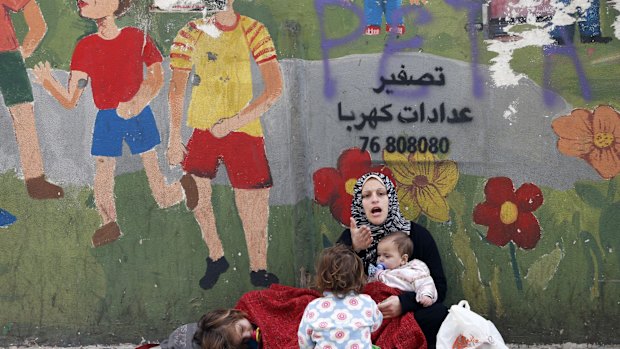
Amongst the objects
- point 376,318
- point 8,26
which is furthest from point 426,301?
point 8,26

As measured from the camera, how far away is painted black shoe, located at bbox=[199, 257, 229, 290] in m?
4.75

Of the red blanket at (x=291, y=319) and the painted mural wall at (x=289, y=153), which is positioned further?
the painted mural wall at (x=289, y=153)

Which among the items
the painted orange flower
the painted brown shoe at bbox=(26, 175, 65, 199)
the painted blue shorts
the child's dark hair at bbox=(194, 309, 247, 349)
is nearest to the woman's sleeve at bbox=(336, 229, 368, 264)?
the child's dark hair at bbox=(194, 309, 247, 349)

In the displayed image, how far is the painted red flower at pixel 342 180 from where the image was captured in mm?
4699

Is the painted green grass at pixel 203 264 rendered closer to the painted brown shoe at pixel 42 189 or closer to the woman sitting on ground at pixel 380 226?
the painted brown shoe at pixel 42 189

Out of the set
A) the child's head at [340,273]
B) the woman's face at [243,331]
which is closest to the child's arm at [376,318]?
the child's head at [340,273]

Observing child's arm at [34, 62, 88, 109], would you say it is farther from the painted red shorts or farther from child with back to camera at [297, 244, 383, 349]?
child with back to camera at [297, 244, 383, 349]

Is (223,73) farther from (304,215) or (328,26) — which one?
(304,215)

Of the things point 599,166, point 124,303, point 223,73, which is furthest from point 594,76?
point 124,303

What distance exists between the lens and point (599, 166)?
4.62 m

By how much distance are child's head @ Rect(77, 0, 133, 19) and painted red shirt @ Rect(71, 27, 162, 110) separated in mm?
127

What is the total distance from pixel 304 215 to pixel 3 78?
208 cm

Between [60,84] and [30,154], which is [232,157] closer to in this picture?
[60,84]

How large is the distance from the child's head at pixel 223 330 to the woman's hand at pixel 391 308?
0.73m
